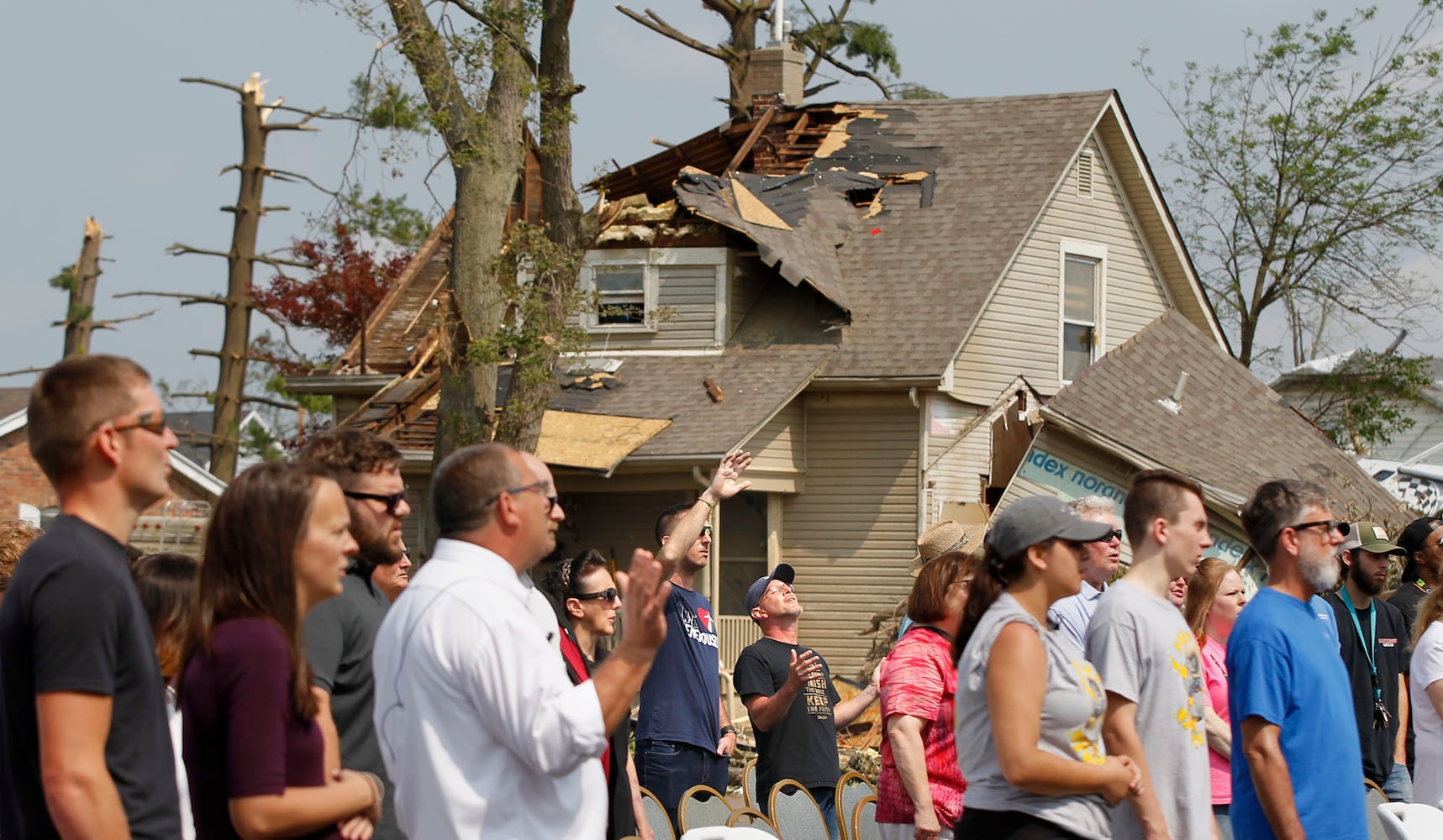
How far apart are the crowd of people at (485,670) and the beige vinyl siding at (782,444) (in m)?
13.7

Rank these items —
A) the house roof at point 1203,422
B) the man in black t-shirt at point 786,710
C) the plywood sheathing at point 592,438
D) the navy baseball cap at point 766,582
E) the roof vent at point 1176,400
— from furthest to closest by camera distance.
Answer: the roof vent at point 1176,400 < the house roof at point 1203,422 < the plywood sheathing at point 592,438 < the navy baseball cap at point 766,582 < the man in black t-shirt at point 786,710

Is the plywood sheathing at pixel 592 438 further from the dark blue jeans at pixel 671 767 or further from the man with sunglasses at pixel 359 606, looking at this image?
the man with sunglasses at pixel 359 606

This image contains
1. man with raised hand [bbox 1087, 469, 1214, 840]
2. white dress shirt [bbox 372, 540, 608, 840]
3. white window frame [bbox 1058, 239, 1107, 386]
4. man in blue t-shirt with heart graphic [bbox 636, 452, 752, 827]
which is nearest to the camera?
white dress shirt [bbox 372, 540, 608, 840]

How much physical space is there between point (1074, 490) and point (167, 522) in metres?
15.7

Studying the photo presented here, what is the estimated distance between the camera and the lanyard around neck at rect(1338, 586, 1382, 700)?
28.9 ft

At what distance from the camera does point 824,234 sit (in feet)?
71.2

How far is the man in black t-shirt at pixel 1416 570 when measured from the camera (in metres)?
9.05

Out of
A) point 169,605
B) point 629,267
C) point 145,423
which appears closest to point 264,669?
point 145,423

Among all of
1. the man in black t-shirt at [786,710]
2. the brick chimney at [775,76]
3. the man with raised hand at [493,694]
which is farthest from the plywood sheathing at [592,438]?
the man with raised hand at [493,694]

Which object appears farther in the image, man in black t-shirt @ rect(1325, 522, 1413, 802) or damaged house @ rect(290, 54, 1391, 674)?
damaged house @ rect(290, 54, 1391, 674)

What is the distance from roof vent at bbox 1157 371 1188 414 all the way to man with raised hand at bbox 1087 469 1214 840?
16.8 m

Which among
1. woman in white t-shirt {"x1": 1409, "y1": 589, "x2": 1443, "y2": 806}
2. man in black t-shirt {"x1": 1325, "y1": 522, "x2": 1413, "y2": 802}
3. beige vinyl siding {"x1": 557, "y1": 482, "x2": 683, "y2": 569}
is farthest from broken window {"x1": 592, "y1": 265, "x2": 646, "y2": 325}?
woman in white t-shirt {"x1": 1409, "y1": 589, "x2": 1443, "y2": 806}

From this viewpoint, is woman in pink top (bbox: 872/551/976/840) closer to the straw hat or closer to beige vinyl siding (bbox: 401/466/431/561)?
the straw hat

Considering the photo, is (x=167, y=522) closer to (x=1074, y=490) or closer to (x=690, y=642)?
(x=1074, y=490)
